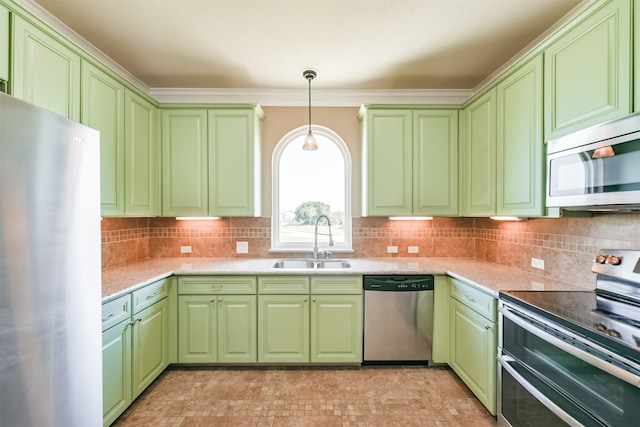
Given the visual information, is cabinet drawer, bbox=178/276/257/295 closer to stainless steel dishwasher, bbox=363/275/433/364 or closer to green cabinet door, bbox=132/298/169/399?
green cabinet door, bbox=132/298/169/399

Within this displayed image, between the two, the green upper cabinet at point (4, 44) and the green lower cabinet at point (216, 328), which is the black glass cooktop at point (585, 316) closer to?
the green lower cabinet at point (216, 328)

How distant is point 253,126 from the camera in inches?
111

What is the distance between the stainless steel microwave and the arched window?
1875mm

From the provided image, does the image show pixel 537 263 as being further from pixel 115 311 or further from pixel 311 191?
pixel 115 311

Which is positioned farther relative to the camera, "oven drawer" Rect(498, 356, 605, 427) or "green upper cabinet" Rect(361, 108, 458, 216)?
"green upper cabinet" Rect(361, 108, 458, 216)

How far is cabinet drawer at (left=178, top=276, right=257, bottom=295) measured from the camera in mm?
2496

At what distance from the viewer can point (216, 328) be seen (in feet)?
8.23

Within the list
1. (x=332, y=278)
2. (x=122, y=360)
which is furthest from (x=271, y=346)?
(x=122, y=360)

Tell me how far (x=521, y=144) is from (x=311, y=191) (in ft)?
6.49

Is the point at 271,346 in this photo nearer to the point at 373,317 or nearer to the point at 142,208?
the point at 373,317

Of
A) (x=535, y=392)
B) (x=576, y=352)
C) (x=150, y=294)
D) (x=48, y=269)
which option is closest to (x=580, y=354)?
(x=576, y=352)

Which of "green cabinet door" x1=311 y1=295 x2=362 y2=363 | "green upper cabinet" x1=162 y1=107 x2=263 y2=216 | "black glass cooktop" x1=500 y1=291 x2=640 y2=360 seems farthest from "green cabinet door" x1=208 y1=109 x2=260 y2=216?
"black glass cooktop" x1=500 y1=291 x2=640 y2=360

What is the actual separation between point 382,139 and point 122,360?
2710 millimetres

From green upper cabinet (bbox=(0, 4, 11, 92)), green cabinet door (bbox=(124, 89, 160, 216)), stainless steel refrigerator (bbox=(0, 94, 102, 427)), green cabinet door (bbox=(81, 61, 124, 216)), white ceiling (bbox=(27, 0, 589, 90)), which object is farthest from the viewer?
green cabinet door (bbox=(124, 89, 160, 216))
